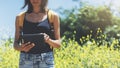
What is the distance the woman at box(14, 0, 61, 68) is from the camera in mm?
4336

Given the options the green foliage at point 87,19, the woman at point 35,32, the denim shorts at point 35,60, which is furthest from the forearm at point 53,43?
the green foliage at point 87,19

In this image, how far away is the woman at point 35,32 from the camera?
4.34 meters

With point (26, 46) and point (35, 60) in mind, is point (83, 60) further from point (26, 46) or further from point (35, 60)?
point (26, 46)

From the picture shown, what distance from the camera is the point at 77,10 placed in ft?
68.3

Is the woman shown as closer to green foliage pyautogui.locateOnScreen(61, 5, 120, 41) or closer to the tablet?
the tablet

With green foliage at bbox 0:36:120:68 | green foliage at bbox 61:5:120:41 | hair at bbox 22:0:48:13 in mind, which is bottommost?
green foliage at bbox 61:5:120:41

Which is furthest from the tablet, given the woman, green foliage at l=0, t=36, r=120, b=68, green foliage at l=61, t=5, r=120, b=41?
green foliage at l=61, t=5, r=120, b=41

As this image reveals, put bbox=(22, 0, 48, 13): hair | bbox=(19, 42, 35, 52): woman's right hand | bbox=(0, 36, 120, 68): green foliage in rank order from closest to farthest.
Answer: bbox=(19, 42, 35, 52): woman's right hand
bbox=(22, 0, 48, 13): hair
bbox=(0, 36, 120, 68): green foliage

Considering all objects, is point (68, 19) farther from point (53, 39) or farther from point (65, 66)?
point (53, 39)

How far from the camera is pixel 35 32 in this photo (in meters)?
4.43

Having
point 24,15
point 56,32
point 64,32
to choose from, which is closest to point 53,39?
point 56,32

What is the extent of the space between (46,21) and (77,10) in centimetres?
1641

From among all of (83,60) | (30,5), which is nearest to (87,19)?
(83,60)

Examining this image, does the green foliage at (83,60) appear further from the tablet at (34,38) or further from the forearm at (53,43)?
the tablet at (34,38)
